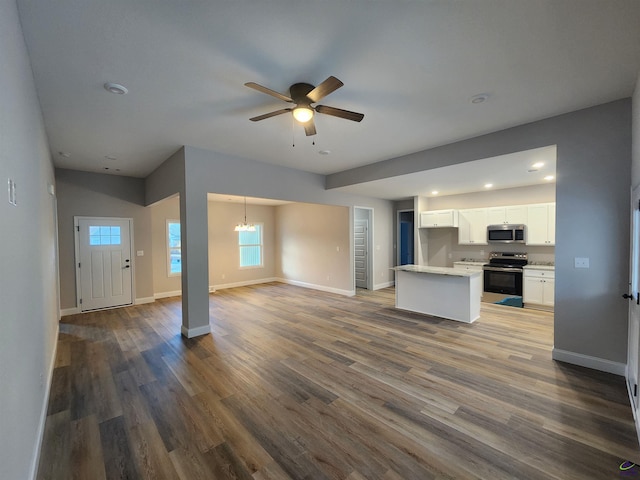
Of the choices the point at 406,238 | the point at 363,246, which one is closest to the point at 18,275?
the point at 363,246

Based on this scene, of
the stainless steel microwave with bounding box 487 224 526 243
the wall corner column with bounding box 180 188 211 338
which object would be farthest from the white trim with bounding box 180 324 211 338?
the stainless steel microwave with bounding box 487 224 526 243

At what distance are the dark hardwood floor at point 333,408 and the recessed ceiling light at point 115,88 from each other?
2.91 m

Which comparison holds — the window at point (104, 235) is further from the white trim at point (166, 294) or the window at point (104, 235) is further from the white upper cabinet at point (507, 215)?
the white upper cabinet at point (507, 215)

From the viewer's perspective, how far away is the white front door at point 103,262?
5578 millimetres

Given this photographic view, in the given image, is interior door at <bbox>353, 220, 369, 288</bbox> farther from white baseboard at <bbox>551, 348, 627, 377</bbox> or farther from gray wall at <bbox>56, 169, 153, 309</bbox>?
gray wall at <bbox>56, 169, 153, 309</bbox>

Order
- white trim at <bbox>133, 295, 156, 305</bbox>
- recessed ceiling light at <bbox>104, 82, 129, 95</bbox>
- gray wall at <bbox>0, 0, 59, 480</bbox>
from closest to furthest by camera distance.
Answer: gray wall at <bbox>0, 0, 59, 480</bbox> → recessed ceiling light at <bbox>104, 82, 129, 95</bbox> → white trim at <bbox>133, 295, 156, 305</bbox>

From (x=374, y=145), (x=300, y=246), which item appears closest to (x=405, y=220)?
(x=300, y=246)

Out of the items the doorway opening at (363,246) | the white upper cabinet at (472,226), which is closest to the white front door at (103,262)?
the doorway opening at (363,246)

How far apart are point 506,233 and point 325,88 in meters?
5.87

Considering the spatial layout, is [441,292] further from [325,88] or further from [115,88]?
[115,88]

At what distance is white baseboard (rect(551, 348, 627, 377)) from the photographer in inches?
114

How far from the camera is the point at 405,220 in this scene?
8836mm

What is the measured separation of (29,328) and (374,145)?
419cm

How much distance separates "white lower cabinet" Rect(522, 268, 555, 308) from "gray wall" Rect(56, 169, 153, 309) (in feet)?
27.4
